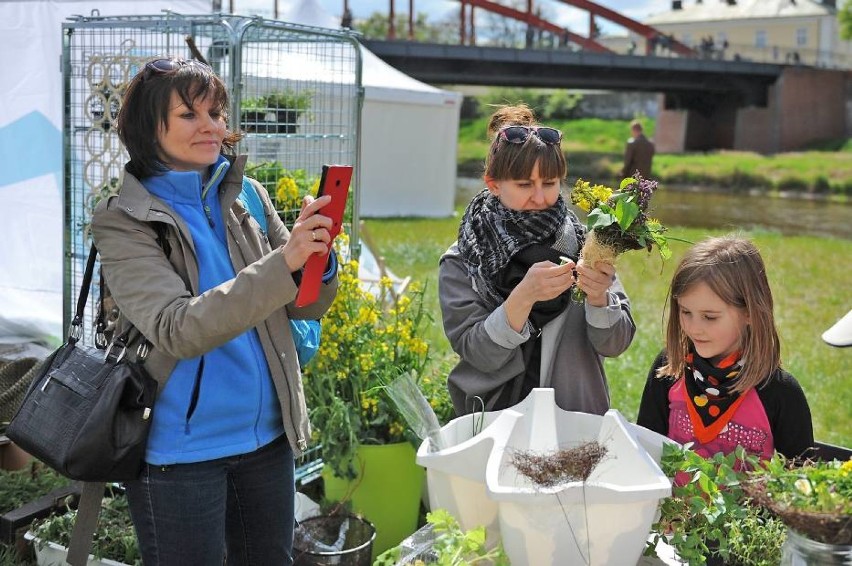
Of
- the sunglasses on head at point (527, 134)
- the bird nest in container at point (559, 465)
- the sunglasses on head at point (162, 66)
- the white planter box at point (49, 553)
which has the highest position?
the sunglasses on head at point (162, 66)

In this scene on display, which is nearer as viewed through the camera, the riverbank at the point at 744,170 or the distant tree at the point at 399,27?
the riverbank at the point at 744,170

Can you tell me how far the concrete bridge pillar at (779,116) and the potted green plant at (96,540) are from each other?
43.1 meters

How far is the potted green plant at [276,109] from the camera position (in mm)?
3787

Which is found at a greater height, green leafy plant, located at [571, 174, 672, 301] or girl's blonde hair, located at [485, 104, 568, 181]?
girl's blonde hair, located at [485, 104, 568, 181]

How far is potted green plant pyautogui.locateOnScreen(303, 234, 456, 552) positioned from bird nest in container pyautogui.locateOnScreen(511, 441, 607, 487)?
160 centimetres

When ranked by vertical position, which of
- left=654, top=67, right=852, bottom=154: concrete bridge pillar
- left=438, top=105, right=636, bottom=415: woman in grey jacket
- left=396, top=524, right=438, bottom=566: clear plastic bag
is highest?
left=654, top=67, right=852, bottom=154: concrete bridge pillar

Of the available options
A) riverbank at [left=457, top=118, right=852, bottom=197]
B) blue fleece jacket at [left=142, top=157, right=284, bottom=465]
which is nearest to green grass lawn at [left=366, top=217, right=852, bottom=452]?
blue fleece jacket at [left=142, top=157, right=284, bottom=465]

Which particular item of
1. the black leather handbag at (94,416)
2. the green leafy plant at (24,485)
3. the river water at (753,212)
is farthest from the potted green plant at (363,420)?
the river water at (753,212)

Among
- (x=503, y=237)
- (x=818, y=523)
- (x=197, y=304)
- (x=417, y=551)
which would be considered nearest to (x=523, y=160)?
(x=503, y=237)

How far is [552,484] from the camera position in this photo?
145 centimetres

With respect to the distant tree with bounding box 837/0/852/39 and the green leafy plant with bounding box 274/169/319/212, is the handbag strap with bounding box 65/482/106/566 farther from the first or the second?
the distant tree with bounding box 837/0/852/39

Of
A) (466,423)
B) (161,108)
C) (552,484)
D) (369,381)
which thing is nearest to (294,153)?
(369,381)

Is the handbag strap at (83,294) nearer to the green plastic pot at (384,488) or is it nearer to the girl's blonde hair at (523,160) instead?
the girl's blonde hair at (523,160)

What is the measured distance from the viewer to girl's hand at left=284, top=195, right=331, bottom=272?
5.59ft
